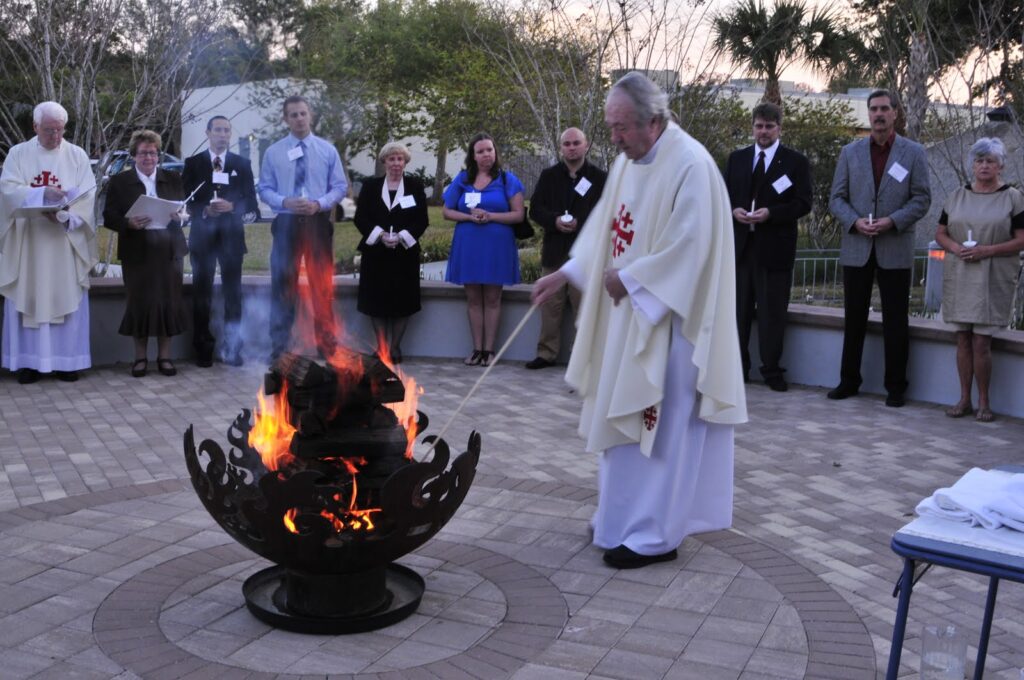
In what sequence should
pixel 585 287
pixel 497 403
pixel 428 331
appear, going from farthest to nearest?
pixel 428 331 → pixel 497 403 → pixel 585 287

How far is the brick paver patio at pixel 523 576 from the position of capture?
4051mm

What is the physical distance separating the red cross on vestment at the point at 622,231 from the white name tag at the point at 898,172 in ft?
14.0

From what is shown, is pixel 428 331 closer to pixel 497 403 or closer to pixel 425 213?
pixel 425 213

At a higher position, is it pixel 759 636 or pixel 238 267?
pixel 238 267

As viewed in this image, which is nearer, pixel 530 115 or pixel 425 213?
pixel 425 213

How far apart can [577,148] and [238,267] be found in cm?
309

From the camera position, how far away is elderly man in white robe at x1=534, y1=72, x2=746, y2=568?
4.82 metres

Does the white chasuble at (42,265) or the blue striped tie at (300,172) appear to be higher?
the blue striped tie at (300,172)

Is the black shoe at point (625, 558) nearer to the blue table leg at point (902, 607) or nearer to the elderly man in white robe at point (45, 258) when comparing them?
the blue table leg at point (902, 607)

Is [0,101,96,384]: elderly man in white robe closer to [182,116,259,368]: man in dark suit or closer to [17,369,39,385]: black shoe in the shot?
[17,369,39,385]: black shoe

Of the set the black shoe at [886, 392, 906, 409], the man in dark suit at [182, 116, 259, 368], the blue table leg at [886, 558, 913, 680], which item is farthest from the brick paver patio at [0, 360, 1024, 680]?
the man in dark suit at [182, 116, 259, 368]

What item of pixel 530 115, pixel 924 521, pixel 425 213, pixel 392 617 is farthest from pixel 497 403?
pixel 530 115

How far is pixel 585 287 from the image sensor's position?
5.29 m

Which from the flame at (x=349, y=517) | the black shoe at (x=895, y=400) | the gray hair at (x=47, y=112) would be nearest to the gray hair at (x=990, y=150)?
the black shoe at (x=895, y=400)
